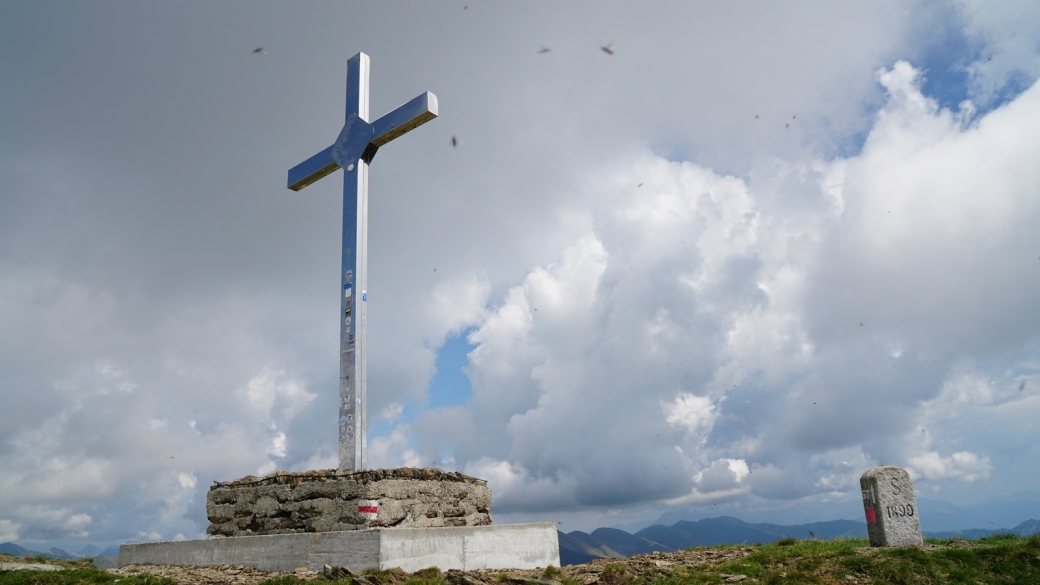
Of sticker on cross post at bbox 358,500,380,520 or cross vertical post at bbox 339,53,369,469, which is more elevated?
cross vertical post at bbox 339,53,369,469

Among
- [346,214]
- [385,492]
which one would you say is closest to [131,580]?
[385,492]

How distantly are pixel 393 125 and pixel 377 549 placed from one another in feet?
22.8

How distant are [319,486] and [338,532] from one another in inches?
47.4

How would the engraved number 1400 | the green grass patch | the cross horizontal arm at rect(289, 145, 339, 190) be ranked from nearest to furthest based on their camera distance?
the green grass patch < the engraved number 1400 < the cross horizontal arm at rect(289, 145, 339, 190)

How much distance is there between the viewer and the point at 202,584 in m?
7.61

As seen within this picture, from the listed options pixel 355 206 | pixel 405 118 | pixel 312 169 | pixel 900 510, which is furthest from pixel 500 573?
pixel 312 169

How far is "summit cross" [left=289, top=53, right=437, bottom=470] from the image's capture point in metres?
10.3

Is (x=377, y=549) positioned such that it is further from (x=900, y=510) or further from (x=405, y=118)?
(x=900, y=510)

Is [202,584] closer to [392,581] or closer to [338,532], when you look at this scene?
[338,532]

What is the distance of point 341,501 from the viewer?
8.64 m

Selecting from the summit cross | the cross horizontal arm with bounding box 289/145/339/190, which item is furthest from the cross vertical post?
the cross horizontal arm with bounding box 289/145/339/190

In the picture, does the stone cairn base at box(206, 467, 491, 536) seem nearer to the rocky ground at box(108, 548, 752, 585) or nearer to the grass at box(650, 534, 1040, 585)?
the rocky ground at box(108, 548, 752, 585)

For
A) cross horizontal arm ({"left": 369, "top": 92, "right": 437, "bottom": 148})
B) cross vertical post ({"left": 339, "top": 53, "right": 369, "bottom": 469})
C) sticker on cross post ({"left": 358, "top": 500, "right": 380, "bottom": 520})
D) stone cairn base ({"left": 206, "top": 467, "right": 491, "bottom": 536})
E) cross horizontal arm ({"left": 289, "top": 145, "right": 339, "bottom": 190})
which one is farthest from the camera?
cross horizontal arm ({"left": 289, "top": 145, "right": 339, "bottom": 190})

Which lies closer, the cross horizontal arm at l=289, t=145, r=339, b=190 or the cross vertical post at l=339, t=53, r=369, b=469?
the cross vertical post at l=339, t=53, r=369, b=469
